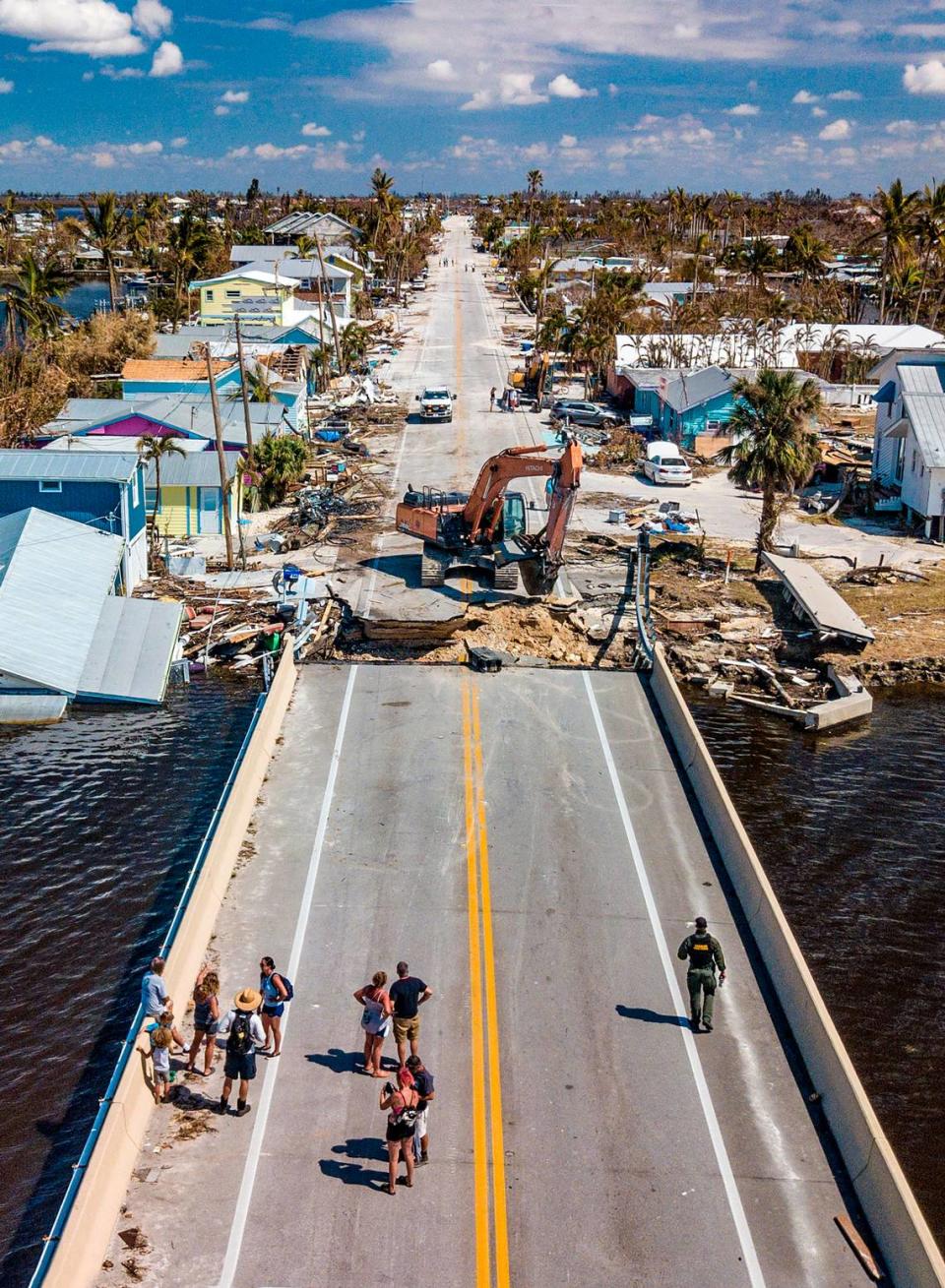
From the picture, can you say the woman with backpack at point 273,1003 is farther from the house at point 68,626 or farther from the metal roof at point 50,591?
the metal roof at point 50,591

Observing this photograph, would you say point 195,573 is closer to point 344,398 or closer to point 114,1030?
point 114,1030

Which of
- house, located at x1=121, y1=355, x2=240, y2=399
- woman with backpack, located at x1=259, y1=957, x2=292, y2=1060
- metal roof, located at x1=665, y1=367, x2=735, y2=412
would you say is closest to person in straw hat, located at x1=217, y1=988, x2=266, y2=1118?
woman with backpack, located at x1=259, y1=957, x2=292, y2=1060

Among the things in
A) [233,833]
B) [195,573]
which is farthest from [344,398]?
[233,833]

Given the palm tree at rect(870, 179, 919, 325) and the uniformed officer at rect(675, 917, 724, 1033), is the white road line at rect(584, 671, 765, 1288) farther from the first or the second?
the palm tree at rect(870, 179, 919, 325)

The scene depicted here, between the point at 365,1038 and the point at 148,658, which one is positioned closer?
the point at 365,1038

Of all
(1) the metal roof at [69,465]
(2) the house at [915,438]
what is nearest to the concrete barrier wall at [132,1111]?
(1) the metal roof at [69,465]

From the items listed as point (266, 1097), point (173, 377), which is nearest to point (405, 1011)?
point (266, 1097)
